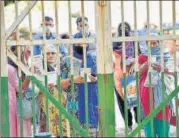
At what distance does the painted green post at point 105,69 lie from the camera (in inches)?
207

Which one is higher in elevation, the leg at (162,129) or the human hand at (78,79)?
the human hand at (78,79)

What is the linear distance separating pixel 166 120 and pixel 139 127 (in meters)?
0.91

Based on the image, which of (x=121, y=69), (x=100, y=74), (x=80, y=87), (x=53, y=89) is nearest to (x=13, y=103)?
(x=53, y=89)

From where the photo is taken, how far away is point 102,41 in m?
5.29

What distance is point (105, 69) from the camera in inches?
209

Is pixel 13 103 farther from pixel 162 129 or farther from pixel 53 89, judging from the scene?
pixel 162 129

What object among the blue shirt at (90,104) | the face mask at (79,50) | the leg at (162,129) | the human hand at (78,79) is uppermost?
the face mask at (79,50)

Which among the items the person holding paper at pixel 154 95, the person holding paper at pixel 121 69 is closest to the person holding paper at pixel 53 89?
the person holding paper at pixel 121 69

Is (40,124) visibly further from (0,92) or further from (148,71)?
(148,71)

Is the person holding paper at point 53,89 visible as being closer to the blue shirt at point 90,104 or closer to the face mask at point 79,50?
the blue shirt at point 90,104

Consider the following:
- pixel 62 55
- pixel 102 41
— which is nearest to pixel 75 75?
pixel 62 55

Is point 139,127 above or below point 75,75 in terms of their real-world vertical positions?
below

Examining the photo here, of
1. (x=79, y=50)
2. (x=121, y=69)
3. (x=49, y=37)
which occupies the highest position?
(x=49, y=37)

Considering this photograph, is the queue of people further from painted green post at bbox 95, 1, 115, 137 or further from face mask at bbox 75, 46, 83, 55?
painted green post at bbox 95, 1, 115, 137
